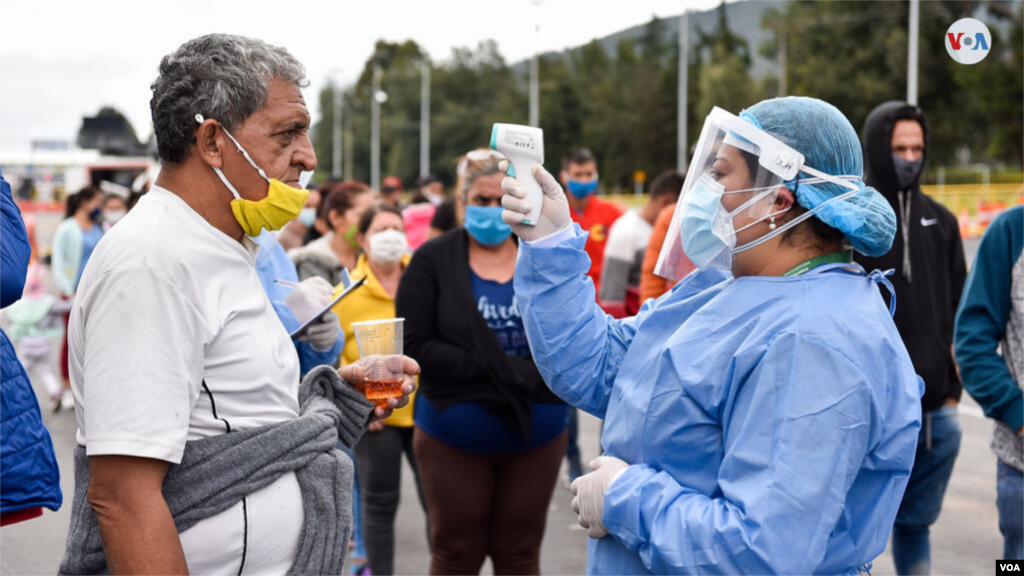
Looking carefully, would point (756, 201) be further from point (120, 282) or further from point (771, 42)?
point (771, 42)

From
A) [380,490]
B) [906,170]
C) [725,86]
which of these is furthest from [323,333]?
[725,86]

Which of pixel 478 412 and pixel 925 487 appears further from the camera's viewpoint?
pixel 925 487

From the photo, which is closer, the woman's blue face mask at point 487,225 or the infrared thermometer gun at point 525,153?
the infrared thermometer gun at point 525,153

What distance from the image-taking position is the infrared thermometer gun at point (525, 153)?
2420 millimetres

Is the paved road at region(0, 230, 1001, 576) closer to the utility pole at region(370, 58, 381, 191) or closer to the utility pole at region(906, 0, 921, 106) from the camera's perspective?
the utility pole at region(906, 0, 921, 106)

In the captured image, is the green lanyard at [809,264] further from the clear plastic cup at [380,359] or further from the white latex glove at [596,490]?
the clear plastic cup at [380,359]

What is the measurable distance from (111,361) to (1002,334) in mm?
3382

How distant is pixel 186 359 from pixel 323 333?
1.41 metres

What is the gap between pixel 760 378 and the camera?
6.85 ft

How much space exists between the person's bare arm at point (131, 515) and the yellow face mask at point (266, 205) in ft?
1.90

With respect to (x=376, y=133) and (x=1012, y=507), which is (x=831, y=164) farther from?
(x=376, y=133)

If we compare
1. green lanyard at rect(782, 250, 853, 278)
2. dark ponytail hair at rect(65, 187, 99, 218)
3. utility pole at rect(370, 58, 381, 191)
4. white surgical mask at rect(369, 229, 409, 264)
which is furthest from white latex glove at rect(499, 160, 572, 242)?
utility pole at rect(370, 58, 381, 191)

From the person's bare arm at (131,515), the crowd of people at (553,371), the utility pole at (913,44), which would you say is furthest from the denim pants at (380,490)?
the utility pole at (913,44)

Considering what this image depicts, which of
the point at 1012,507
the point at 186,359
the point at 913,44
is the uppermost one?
the point at 913,44
